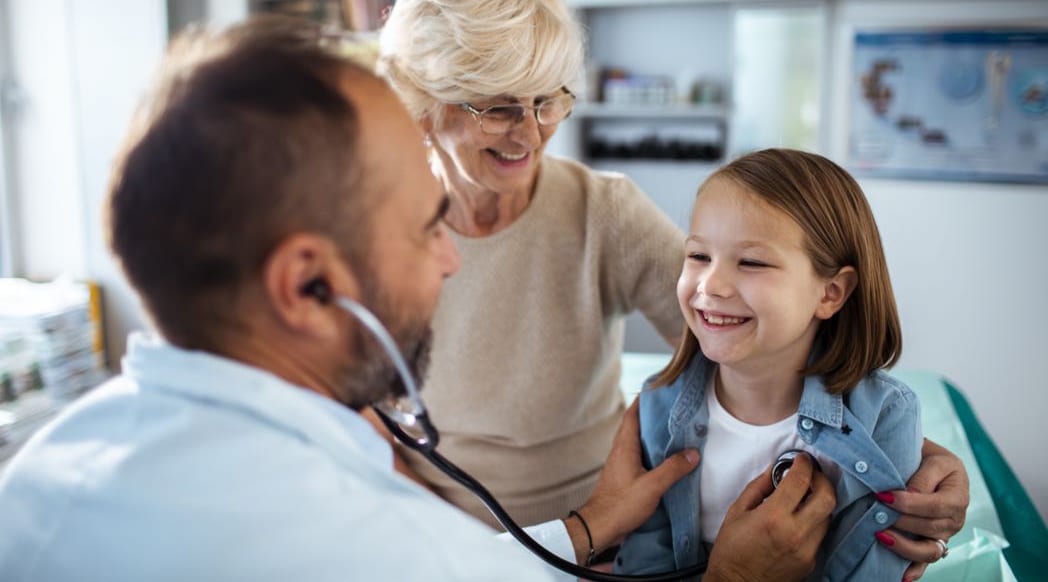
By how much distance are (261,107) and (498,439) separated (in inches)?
36.7

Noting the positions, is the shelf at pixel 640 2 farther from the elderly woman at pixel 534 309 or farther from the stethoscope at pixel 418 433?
the stethoscope at pixel 418 433

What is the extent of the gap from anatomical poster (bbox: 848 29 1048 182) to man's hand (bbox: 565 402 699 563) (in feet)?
7.90

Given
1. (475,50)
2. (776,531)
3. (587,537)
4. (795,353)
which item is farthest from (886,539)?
(475,50)

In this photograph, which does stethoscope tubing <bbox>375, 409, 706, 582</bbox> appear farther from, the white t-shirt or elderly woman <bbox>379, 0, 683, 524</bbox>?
elderly woman <bbox>379, 0, 683, 524</bbox>

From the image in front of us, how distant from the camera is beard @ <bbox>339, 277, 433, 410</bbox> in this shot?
0.81 m

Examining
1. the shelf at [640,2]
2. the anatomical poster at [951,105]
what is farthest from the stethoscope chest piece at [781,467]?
the shelf at [640,2]

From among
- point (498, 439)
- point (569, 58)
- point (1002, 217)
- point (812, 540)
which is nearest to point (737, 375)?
point (812, 540)

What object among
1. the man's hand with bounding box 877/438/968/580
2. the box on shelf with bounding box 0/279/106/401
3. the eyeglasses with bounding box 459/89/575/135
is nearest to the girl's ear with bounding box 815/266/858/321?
the man's hand with bounding box 877/438/968/580

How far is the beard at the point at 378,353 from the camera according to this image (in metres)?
0.81

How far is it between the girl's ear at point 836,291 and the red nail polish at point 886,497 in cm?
25

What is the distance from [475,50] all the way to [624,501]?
28.1 inches

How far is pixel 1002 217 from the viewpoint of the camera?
319 centimetres

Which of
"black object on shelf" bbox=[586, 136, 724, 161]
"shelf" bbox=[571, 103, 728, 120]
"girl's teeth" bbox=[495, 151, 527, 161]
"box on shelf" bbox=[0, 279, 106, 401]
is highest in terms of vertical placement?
"shelf" bbox=[571, 103, 728, 120]

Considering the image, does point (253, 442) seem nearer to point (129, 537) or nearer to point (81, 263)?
point (129, 537)
